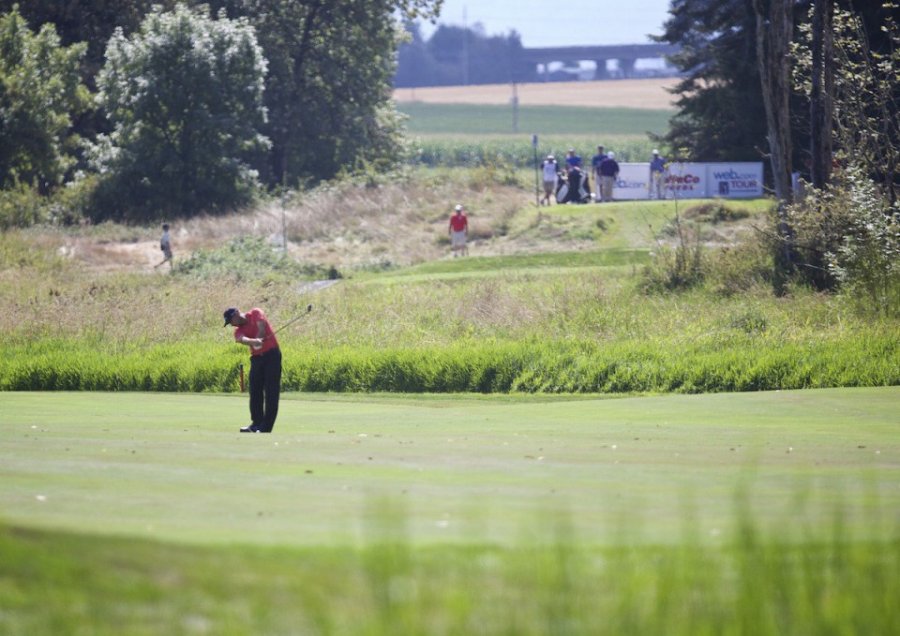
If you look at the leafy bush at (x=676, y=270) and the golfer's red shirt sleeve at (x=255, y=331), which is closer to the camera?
the golfer's red shirt sleeve at (x=255, y=331)

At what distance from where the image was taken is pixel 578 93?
199 m

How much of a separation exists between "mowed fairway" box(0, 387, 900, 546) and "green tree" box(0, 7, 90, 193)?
45773 mm

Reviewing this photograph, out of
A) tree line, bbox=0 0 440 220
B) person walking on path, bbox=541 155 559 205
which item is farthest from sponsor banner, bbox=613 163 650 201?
tree line, bbox=0 0 440 220

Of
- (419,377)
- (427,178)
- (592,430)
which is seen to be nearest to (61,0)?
(427,178)

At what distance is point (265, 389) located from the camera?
1694 cm

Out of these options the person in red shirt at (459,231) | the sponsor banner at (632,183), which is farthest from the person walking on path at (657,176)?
the person in red shirt at (459,231)

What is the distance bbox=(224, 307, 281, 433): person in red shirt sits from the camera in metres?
16.6

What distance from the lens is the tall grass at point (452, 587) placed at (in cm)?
607

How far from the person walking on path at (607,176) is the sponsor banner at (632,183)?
0.94 m

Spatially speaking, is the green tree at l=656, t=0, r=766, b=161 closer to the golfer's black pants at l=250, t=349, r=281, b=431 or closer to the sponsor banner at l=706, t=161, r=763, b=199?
the sponsor banner at l=706, t=161, r=763, b=199

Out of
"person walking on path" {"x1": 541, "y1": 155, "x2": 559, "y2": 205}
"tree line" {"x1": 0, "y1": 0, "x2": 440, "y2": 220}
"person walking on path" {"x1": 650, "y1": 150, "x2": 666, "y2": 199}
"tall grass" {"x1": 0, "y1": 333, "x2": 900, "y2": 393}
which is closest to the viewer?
"tall grass" {"x1": 0, "y1": 333, "x2": 900, "y2": 393}

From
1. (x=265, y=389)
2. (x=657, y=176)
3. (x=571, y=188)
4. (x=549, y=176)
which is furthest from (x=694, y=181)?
(x=265, y=389)

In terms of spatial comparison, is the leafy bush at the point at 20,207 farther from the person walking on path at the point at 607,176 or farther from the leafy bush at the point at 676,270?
the leafy bush at the point at 676,270

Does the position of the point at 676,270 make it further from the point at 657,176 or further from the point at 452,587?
the point at 452,587
